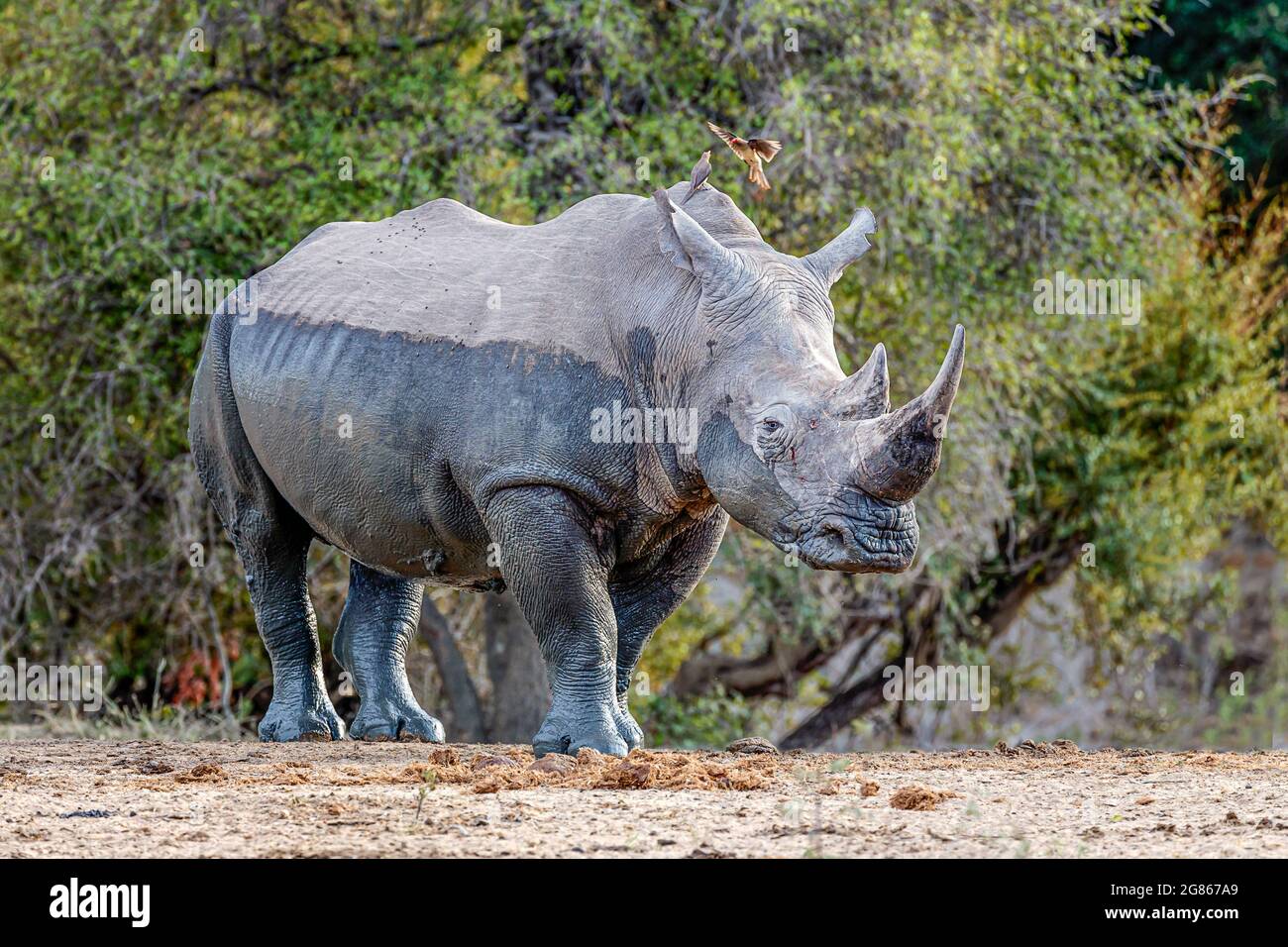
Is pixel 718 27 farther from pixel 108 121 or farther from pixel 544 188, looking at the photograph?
→ pixel 108 121

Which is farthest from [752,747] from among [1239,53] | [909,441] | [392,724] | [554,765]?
[1239,53]

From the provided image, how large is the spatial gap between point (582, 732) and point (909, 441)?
1.69m

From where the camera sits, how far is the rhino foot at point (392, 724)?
7.66 metres

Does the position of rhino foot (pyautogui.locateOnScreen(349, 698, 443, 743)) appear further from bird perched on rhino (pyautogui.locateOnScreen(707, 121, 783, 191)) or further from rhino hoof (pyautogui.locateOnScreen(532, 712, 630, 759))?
bird perched on rhino (pyautogui.locateOnScreen(707, 121, 783, 191))

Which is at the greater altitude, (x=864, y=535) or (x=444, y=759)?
(x=864, y=535)

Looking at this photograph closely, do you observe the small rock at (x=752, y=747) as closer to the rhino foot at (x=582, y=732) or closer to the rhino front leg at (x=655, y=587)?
the rhino front leg at (x=655, y=587)

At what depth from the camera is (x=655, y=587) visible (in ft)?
22.8

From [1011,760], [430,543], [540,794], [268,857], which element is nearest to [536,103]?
[430,543]

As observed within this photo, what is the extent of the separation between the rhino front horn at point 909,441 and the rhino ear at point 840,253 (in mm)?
1134

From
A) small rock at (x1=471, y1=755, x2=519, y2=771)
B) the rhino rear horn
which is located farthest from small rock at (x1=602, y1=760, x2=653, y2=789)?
the rhino rear horn

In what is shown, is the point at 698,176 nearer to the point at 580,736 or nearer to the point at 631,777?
the point at 580,736

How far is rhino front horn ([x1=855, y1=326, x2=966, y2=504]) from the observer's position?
5.17 metres

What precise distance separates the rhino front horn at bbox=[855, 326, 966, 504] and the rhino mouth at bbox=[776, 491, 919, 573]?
0.16 ft
